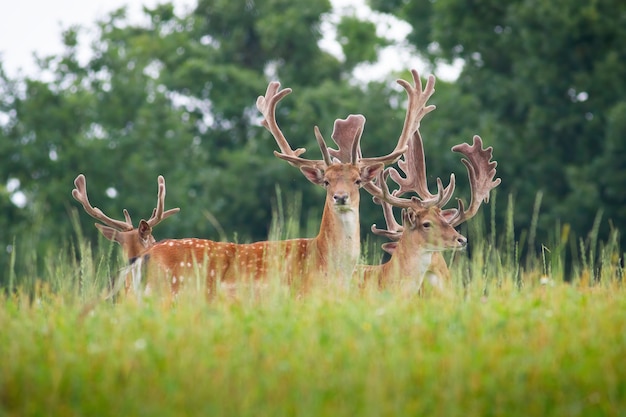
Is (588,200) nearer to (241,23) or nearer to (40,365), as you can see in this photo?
(241,23)

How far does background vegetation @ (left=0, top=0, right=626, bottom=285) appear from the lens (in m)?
22.8

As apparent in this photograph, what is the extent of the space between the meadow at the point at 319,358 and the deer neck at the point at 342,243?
170 centimetres

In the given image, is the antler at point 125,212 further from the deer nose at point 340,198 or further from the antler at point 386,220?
the deer nose at point 340,198

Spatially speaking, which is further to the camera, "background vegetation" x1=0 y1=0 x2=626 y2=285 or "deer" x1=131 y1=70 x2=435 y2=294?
"background vegetation" x1=0 y1=0 x2=626 y2=285

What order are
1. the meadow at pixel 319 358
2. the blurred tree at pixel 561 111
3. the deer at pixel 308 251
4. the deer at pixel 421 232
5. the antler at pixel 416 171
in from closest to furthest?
the meadow at pixel 319 358, the deer at pixel 308 251, the deer at pixel 421 232, the antler at pixel 416 171, the blurred tree at pixel 561 111

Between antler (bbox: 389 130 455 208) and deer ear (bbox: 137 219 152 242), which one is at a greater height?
antler (bbox: 389 130 455 208)

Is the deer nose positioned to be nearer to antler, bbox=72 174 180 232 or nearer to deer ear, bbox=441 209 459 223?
deer ear, bbox=441 209 459 223

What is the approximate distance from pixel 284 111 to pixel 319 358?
24743mm

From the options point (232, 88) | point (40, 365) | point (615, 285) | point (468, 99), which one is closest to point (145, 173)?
point (232, 88)

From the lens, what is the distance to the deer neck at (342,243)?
8977mm

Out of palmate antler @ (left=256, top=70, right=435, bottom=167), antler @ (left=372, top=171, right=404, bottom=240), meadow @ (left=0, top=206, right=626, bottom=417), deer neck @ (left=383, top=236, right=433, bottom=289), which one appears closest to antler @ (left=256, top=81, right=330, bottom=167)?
palmate antler @ (left=256, top=70, right=435, bottom=167)

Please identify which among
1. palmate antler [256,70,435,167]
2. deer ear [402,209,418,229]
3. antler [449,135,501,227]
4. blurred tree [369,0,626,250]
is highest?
blurred tree [369,0,626,250]

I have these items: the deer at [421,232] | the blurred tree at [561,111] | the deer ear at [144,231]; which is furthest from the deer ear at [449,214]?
the blurred tree at [561,111]

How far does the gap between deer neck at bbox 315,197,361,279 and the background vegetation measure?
9980mm
